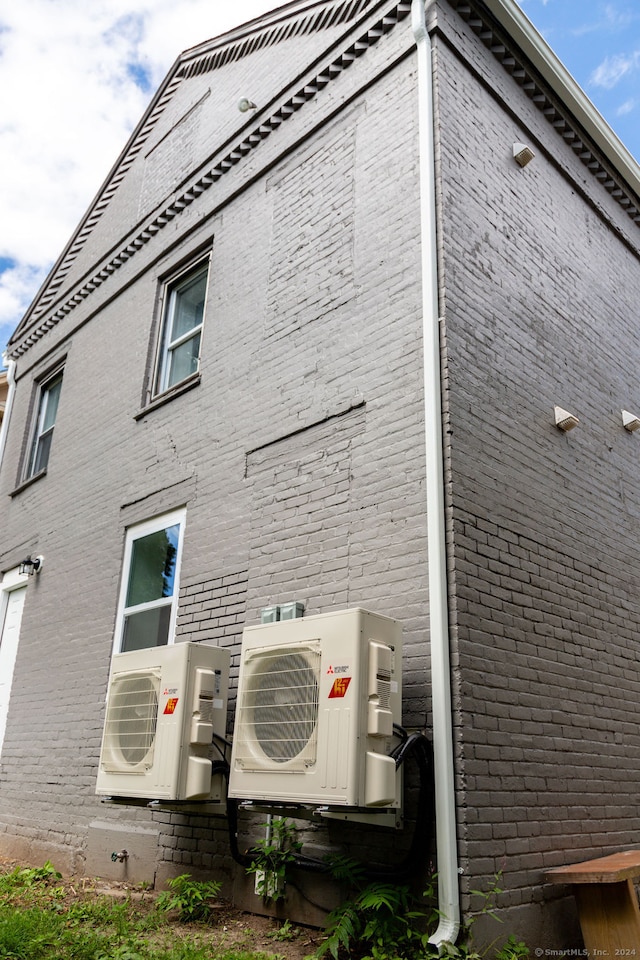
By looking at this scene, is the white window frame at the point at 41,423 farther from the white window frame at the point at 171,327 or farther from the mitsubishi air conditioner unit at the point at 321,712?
the mitsubishi air conditioner unit at the point at 321,712

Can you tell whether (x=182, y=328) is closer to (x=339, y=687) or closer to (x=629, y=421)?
(x=629, y=421)

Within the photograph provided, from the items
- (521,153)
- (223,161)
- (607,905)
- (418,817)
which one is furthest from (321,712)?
(223,161)

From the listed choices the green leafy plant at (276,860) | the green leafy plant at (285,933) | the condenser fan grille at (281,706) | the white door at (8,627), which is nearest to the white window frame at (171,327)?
the white door at (8,627)

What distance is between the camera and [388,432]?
15.4ft

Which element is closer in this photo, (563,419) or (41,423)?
(563,419)

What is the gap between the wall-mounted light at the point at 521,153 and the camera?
237 inches

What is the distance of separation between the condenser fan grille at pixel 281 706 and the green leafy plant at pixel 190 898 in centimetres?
108

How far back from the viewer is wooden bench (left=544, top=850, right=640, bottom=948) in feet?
12.0

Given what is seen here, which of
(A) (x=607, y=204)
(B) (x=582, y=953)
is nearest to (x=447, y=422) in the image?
(B) (x=582, y=953)

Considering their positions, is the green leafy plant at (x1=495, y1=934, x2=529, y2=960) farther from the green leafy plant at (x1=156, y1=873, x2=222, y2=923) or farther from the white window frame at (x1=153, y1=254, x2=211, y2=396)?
the white window frame at (x1=153, y1=254, x2=211, y2=396)

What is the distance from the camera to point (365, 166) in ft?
18.7

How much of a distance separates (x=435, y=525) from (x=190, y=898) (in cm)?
250

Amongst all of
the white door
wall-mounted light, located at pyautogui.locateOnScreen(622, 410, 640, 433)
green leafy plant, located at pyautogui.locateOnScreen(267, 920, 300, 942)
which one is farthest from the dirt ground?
wall-mounted light, located at pyautogui.locateOnScreen(622, 410, 640, 433)

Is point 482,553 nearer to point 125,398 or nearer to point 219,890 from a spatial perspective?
point 219,890
